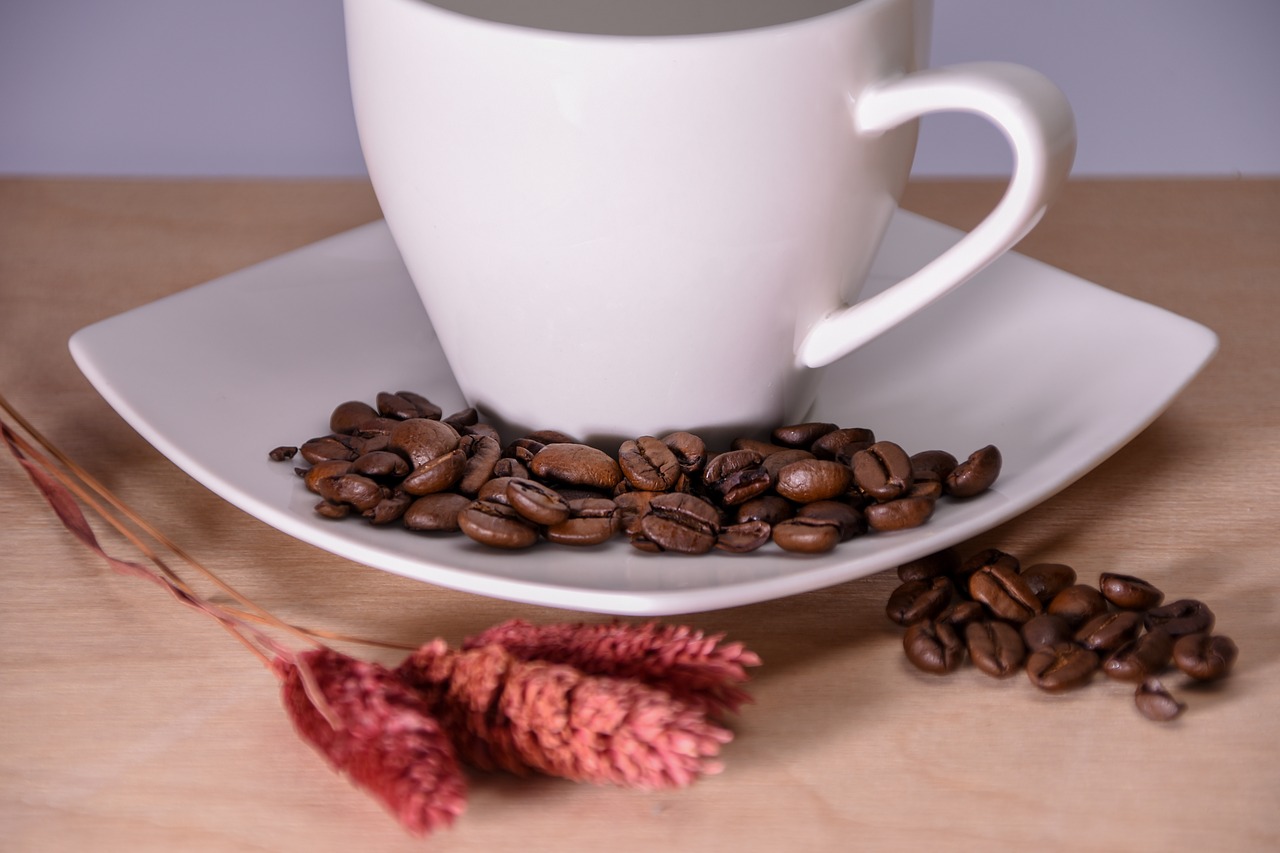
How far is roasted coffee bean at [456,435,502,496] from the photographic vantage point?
2.61ft

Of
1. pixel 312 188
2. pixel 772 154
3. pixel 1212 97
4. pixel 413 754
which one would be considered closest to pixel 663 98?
pixel 772 154

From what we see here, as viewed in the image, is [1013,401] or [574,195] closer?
[574,195]

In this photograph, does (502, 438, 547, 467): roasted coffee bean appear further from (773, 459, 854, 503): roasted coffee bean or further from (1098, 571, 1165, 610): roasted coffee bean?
(1098, 571, 1165, 610): roasted coffee bean

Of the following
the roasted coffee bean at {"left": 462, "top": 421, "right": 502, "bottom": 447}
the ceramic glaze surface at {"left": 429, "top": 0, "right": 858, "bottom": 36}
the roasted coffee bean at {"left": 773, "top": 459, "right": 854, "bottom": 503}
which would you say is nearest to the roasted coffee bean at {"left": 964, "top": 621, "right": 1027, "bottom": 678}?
the roasted coffee bean at {"left": 773, "top": 459, "right": 854, "bottom": 503}

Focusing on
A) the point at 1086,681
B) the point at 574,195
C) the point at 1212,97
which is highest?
the point at 574,195

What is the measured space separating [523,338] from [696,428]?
0.13 m

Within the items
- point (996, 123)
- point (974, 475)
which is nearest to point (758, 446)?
point (974, 475)

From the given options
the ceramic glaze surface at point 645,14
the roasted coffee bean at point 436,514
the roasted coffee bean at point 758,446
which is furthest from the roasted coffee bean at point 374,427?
the ceramic glaze surface at point 645,14

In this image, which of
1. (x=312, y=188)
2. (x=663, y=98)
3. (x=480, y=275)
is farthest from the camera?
(x=312, y=188)

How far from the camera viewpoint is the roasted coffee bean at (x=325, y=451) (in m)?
0.83

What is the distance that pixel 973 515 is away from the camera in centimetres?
75

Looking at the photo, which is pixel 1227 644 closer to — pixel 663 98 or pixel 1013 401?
pixel 1013 401

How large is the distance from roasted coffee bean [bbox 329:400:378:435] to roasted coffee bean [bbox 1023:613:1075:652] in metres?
0.43

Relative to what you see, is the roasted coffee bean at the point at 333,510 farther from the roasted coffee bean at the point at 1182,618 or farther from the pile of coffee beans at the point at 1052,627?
the roasted coffee bean at the point at 1182,618
